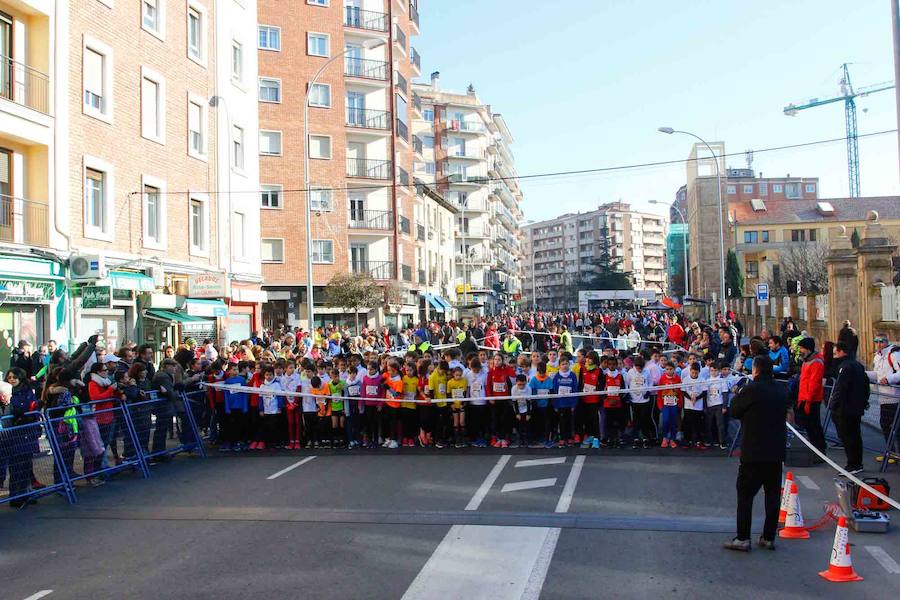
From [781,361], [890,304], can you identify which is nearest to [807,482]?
[781,361]

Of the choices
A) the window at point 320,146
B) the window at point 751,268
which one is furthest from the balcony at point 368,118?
the window at point 751,268

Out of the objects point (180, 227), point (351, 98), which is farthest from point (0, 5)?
point (351, 98)

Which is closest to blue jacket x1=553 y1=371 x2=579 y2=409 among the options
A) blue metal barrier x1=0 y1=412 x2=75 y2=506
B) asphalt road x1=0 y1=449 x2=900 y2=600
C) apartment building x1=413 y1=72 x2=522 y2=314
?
asphalt road x1=0 y1=449 x2=900 y2=600

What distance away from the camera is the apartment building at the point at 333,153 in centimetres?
4116

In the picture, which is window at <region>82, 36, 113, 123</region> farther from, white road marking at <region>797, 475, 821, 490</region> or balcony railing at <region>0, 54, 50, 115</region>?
white road marking at <region>797, 475, 821, 490</region>

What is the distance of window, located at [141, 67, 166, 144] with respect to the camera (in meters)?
22.9

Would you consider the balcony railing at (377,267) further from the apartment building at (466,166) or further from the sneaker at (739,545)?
the sneaker at (739,545)

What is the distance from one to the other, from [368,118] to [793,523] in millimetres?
40662

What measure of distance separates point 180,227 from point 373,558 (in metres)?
19.8

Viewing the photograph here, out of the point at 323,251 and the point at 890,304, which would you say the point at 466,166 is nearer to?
the point at 323,251

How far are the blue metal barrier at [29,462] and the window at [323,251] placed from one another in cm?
3262

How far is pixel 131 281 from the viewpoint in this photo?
20.8 m

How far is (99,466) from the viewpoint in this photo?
1117 centimetres

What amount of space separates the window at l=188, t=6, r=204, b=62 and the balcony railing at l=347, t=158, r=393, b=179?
59.8 ft
